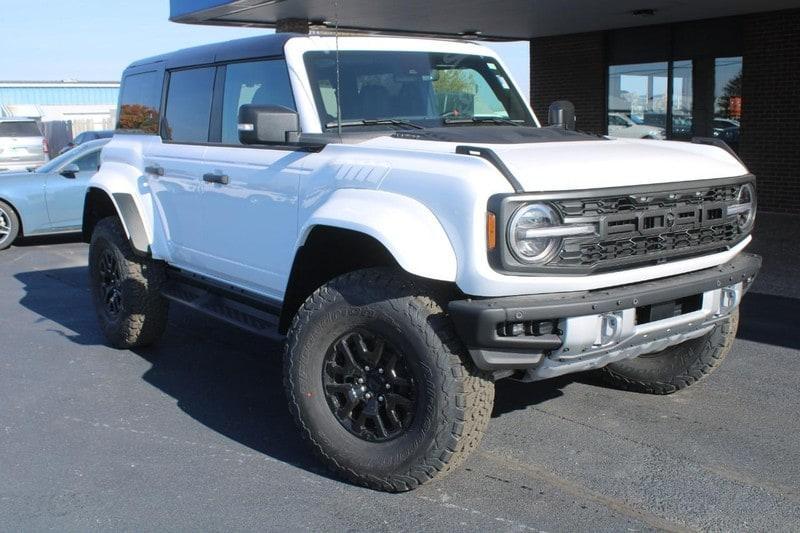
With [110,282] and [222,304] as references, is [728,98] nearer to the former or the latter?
[110,282]

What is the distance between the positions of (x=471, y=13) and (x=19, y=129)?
1490cm

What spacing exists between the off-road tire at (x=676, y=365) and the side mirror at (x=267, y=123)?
242 cm

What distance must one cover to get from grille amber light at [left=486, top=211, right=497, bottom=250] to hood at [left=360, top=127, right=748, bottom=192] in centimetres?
19

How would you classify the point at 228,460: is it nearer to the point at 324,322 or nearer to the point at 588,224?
the point at 324,322

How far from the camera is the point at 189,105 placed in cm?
589

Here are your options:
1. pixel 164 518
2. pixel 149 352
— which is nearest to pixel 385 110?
pixel 164 518

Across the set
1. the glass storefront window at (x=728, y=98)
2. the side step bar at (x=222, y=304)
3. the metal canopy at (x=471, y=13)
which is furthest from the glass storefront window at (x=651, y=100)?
the side step bar at (x=222, y=304)

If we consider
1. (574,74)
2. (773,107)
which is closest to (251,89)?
(773,107)

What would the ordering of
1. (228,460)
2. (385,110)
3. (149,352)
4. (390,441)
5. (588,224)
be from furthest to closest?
(149,352) → (385,110) → (228,460) → (390,441) → (588,224)

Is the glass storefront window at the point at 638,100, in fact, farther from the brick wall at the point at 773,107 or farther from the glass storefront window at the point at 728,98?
the brick wall at the point at 773,107

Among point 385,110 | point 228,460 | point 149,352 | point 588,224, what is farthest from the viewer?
point 149,352

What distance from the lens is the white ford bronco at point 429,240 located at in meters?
3.63

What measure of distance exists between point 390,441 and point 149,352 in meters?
3.24

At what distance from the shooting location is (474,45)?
5684mm
